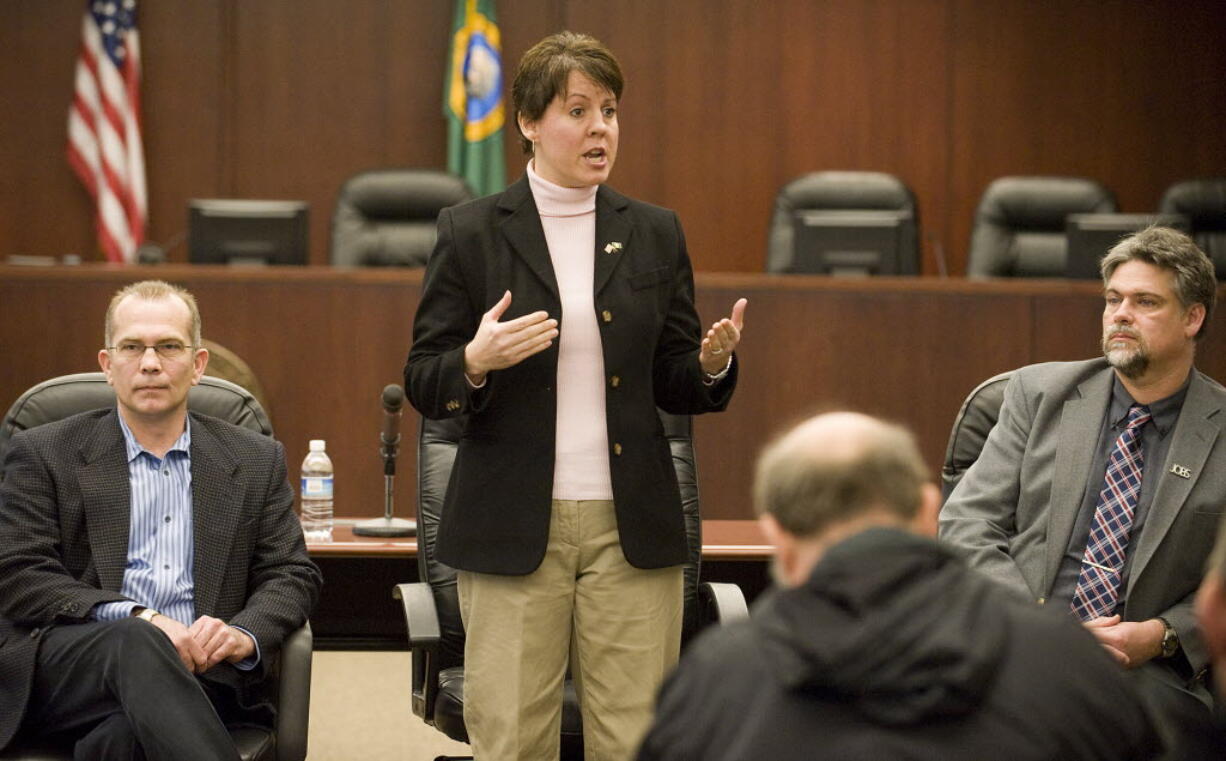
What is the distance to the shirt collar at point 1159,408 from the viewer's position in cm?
280

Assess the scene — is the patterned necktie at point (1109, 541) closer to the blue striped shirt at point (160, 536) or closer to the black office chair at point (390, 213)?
the blue striped shirt at point (160, 536)

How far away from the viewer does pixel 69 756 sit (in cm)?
250

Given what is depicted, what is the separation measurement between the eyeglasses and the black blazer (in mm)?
546

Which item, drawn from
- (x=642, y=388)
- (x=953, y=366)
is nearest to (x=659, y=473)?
Result: (x=642, y=388)

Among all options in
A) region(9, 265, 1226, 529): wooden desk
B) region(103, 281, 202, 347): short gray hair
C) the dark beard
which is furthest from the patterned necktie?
region(9, 265, 1226, 529): wooden desk

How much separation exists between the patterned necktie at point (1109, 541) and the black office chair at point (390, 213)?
3683 millimetres

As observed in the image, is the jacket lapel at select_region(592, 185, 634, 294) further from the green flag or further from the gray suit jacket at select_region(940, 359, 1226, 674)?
the green flag

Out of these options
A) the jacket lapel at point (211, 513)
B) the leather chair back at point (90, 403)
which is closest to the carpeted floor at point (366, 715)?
the leather chair back at point (90, 403)

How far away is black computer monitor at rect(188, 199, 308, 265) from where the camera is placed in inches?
215

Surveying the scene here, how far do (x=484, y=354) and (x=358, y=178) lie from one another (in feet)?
13.0

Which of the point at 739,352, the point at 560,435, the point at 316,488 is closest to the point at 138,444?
the point at 560,435

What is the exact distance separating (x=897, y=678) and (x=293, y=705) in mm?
1621

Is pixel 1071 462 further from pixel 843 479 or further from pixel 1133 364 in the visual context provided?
pixel 843 479

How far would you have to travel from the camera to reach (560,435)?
8.13ft
